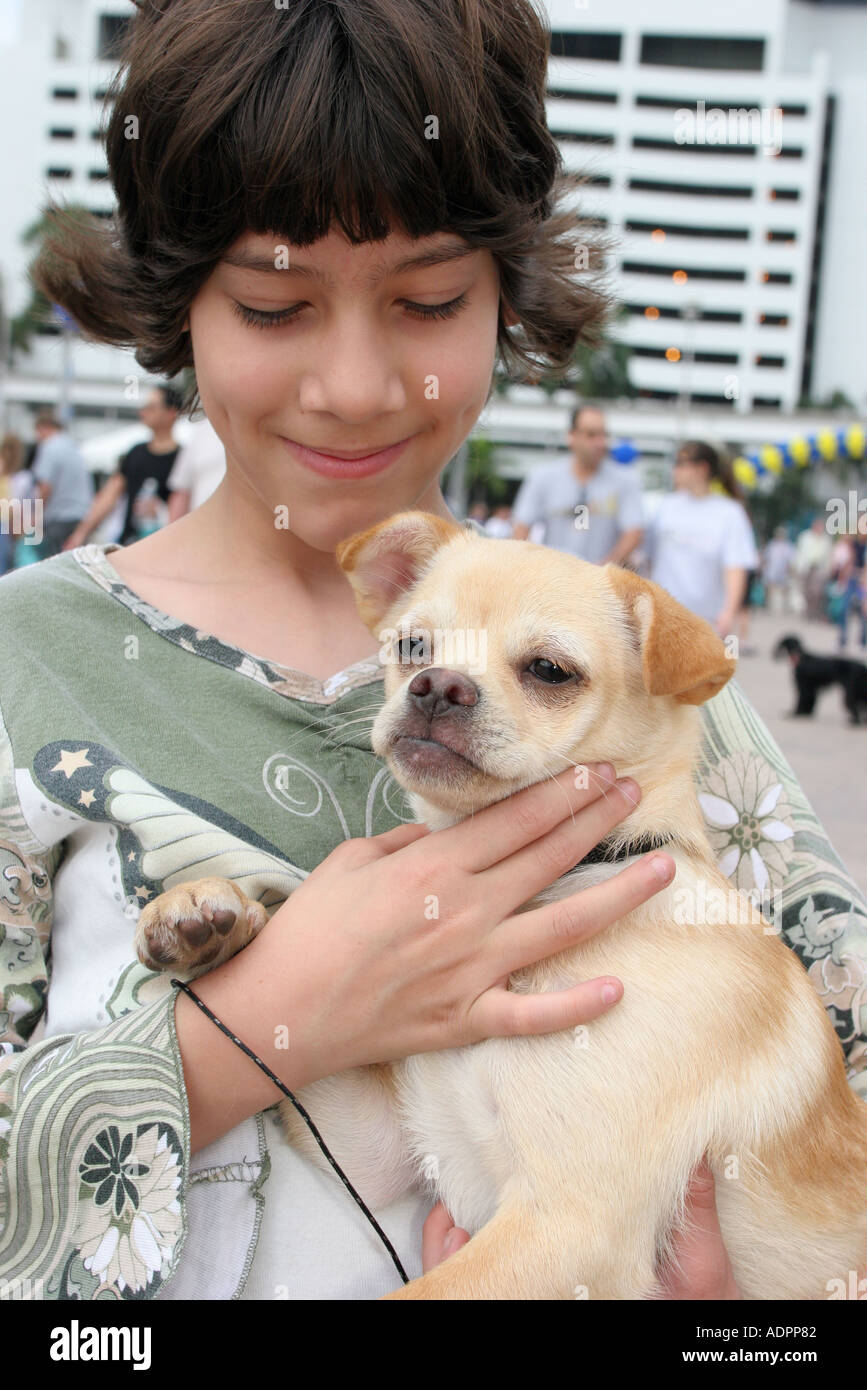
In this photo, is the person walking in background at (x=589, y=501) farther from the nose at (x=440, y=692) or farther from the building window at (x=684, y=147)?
the building window at (x=684, y=147)

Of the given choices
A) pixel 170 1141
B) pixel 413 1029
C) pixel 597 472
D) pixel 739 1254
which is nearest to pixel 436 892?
pixel 413 1029

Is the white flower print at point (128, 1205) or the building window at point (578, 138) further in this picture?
the building window at point (578, 138)

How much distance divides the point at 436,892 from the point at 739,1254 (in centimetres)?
83

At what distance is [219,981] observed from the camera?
1651 mm

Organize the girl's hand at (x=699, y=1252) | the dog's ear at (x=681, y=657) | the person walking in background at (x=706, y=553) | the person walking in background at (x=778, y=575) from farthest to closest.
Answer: the person walking in background at (x=778, y=575) < the person walking in background at (x=706, y=553) < the dog's ear at (x=681, y=657) < the girl's hand at (x=699, y=1252)

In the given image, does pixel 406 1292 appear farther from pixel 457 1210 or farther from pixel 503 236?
pixel 503 236

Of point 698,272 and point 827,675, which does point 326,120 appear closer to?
point 827,675

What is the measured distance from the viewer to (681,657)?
182 centimetres

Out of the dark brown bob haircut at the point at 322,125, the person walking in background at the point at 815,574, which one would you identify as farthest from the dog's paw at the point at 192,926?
the person walking in background at the point at 815,574

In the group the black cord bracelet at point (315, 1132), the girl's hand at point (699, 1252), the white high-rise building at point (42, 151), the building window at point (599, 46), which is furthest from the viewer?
the building window at point (599, 46)

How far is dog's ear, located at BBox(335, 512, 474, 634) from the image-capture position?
2000mm

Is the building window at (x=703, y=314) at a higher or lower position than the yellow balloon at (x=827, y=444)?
higher

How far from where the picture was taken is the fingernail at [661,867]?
1721mm

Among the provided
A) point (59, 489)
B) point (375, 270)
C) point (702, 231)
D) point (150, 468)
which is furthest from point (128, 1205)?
point (702, 231)
